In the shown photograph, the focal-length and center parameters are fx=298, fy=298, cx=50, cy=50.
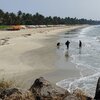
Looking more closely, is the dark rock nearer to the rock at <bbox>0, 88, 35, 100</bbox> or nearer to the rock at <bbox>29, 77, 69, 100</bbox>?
the rock at <bbox>0, 88, 35, 100</bbox>

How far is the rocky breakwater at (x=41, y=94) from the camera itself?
24.4 feet

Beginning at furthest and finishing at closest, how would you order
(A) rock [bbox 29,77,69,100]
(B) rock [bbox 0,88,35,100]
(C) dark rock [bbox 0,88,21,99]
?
(A) rock [bbox 29,77,69,100] → (C) dark rock [bbox 0,88,21,99] → (B) rock [bbox 0,88,35,100]

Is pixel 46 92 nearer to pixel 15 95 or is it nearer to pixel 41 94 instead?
pixel 41 94

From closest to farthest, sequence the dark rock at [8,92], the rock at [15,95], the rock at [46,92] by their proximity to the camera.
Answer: the rock at [15,95]
the dark rock at [8,92]
the rock at [46,92]

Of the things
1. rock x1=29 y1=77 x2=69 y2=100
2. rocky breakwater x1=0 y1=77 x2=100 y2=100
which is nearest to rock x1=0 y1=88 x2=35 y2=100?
rocky breakwater x1=0 y1=77 x2=100 y2=100

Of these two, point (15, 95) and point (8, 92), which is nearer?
point (15, 95)

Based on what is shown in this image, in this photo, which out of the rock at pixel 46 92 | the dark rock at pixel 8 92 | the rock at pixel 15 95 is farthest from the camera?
the rock at pixel 46 92

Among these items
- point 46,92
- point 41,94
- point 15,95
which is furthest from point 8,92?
point 46,92

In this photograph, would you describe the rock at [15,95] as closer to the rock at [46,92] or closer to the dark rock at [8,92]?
the dark rock at [8,92]

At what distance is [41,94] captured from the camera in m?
7.80

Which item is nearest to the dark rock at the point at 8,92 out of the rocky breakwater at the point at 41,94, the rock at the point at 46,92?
the rocky breakwater at the point at 41,94

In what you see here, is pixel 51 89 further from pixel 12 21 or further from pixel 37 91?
pixel 12 21

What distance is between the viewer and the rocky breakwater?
292 inches

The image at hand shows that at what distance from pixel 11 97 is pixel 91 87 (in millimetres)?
10855
